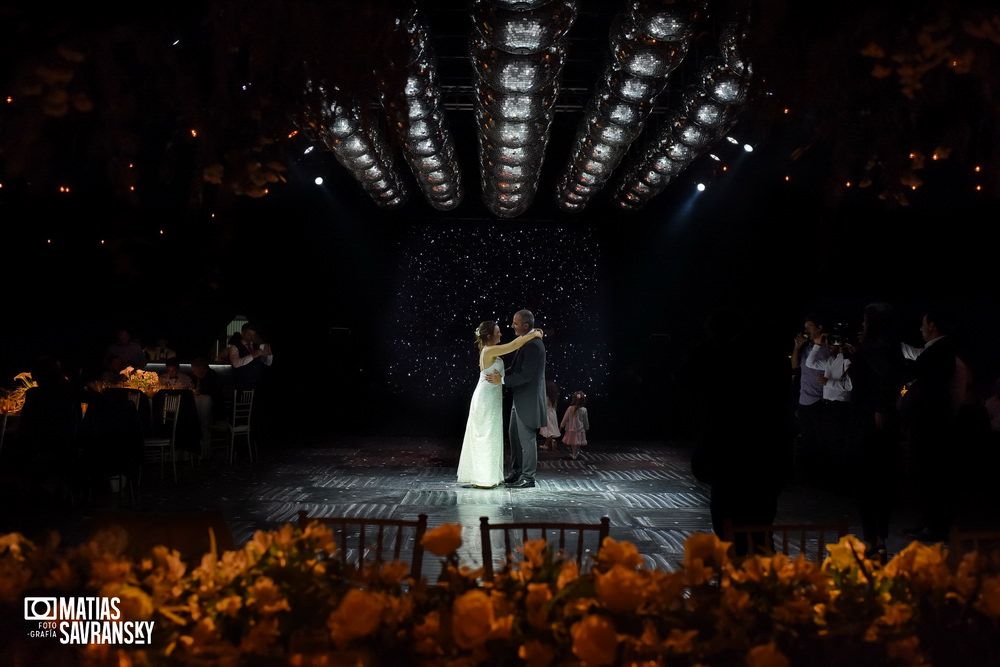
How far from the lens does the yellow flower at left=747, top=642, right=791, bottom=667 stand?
123 centimetres

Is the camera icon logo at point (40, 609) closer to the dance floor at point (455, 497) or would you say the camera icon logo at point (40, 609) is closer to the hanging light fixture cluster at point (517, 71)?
the dance floor at point (455, 497)

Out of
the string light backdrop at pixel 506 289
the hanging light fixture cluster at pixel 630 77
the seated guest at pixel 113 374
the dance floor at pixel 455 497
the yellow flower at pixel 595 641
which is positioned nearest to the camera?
the yellow flower at pixel 595 641

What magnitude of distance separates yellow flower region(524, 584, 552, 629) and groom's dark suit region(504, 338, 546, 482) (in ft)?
20.3

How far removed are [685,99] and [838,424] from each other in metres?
3.63

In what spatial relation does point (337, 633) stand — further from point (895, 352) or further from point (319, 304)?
point (319, 304)

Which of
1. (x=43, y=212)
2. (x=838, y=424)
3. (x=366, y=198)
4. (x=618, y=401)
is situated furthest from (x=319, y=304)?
(x=43, y=212)

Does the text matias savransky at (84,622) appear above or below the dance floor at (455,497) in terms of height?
above

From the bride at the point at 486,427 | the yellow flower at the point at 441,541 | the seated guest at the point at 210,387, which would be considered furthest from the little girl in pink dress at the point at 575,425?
the yellow flower at the point at 441,541

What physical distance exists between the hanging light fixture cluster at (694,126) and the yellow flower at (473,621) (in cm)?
255

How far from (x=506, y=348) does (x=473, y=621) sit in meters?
6.46

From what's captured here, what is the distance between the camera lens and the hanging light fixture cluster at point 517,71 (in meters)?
4.08

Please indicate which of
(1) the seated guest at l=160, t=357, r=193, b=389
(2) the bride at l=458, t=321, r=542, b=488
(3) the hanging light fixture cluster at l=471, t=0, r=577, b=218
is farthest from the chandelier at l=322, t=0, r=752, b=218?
(1) the seated guest at l=160, t=357, r=193, b=389

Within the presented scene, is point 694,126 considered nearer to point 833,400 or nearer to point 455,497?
point 833,400

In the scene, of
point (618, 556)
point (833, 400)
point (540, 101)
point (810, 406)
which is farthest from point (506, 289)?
point (618, 556)
